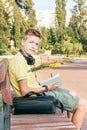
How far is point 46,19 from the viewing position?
73125 millimetres

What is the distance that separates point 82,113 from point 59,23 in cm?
5883

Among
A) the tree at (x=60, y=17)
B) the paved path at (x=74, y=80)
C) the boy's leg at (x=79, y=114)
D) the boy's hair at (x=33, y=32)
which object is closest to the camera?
the boy's hair at (x=33, y=32)

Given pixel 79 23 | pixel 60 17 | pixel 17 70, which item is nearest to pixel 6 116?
pixel 17 70


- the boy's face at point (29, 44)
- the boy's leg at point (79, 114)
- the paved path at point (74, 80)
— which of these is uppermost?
the boy's face at point (29, 44)

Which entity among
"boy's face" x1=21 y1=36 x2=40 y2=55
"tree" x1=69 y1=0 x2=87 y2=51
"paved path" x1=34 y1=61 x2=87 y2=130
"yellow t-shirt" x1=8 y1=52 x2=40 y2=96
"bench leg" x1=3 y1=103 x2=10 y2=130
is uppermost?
"boy's face" x1=21 y1=36 x2=40 y2=55

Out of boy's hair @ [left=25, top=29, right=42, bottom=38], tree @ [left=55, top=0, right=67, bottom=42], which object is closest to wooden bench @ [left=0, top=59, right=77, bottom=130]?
boy's hair @ [left=25, top=29, right=42, bottom=38]

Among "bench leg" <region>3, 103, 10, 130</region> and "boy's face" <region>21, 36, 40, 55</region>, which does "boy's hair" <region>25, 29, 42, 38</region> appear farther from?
"bench leg" <region>3, 103, 10, 130</region>

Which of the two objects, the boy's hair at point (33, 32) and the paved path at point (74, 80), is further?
the paved path at point (74, 80)

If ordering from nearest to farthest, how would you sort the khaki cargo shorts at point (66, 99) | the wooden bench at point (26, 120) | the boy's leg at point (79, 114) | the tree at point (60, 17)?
1. the wooden bench at point (26, 120)
2. the khaki cargo shorts at point (66, 99)
3. the boy's leg at point (79, 114)
4. the tree at point (60, 17)

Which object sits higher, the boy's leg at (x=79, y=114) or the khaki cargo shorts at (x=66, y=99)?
the khaki cargo shorts at (x=66, y=99)

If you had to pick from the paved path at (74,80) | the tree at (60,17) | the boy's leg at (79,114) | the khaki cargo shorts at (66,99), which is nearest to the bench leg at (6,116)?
the khaki cargo shorts at (66,99)

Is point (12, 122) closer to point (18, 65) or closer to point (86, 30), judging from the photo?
point (18, 65)

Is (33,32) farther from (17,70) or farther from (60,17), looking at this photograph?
A: (60,17)

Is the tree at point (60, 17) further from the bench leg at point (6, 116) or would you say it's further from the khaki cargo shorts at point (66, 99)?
the bench leg at point (6, 116)
